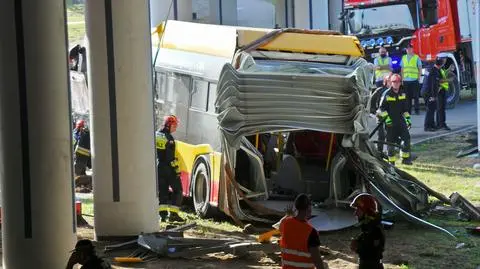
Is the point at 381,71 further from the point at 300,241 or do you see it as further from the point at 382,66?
the point at 300,241

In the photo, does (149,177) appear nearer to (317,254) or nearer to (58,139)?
(58,139)

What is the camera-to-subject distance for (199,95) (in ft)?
50.2

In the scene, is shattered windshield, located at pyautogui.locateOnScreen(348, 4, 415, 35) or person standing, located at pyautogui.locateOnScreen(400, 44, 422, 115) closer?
person standing, located at pyautogui.locateOnScreen(400, 44, 422, 115)

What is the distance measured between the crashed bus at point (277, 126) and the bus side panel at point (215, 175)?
0.06 ft

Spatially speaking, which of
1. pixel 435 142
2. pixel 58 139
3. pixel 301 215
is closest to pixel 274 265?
pixel 58 139

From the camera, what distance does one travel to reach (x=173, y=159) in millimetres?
15055

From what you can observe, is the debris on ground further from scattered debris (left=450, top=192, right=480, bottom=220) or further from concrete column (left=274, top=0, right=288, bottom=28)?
concrete column (left=274, top=0, right=288, bottom=28)

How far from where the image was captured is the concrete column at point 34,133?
10.3m

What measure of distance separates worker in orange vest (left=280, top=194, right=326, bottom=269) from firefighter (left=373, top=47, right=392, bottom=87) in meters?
17.9

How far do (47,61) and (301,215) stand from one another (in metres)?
4.26

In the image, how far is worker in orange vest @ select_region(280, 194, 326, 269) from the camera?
752 centimetres

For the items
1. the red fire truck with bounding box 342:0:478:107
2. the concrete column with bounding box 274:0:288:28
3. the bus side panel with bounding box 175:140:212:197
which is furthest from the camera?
the concrete column with bounding box 274:0:288:28

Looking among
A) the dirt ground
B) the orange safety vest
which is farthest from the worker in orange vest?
the dirt ground

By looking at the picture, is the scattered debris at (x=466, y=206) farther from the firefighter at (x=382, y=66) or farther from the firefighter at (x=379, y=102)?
the firefighter at (x=382, y=66)
